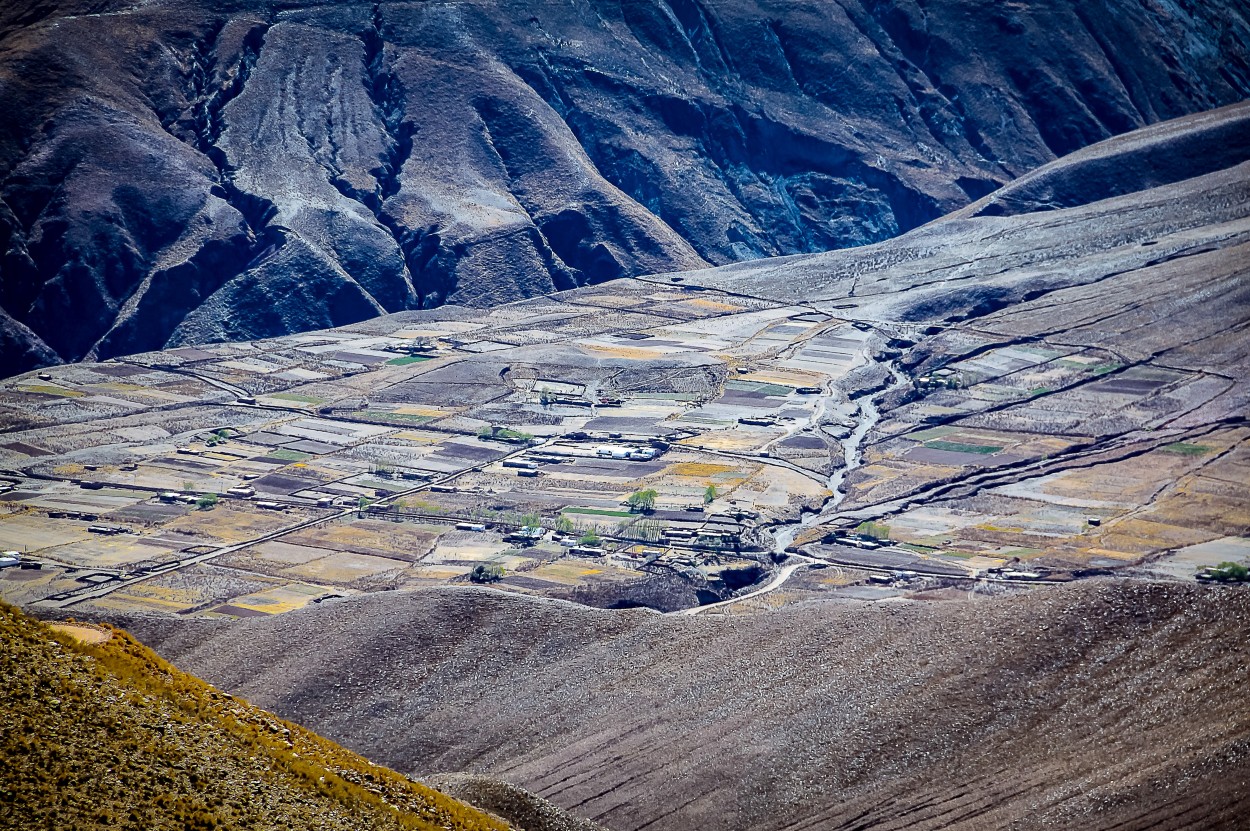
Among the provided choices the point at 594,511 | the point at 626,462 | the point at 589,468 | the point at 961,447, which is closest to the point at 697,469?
the point at 626,462

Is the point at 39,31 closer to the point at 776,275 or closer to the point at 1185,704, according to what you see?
the point at 776,275

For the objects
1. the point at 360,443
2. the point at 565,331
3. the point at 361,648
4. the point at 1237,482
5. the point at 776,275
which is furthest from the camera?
the point at 776,275

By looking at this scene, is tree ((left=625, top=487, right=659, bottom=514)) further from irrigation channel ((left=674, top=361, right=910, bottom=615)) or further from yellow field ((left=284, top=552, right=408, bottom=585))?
yellow field ((left=284, top=552, right=408, bottom=585))

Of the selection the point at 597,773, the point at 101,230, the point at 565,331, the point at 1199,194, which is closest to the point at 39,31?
the point at 101,230

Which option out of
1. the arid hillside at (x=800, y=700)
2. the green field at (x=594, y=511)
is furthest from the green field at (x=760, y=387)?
the arid hillside at (x=800, y=700)

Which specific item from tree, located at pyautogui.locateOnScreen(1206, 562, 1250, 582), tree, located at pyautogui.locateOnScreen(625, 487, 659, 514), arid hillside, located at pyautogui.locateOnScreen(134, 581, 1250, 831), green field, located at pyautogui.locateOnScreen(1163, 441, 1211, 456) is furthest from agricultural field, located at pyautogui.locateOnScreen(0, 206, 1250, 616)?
arid hillside, located at pyautogui.locateOnScreen(134, 581, 1250, 831)

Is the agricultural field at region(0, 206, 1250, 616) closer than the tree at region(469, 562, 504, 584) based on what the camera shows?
No

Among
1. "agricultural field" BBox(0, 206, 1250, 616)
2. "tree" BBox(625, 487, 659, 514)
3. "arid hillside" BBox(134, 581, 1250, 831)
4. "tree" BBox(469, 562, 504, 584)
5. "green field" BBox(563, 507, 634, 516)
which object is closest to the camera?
"arid hillside" BBox(134, 581, 1250, 831)
